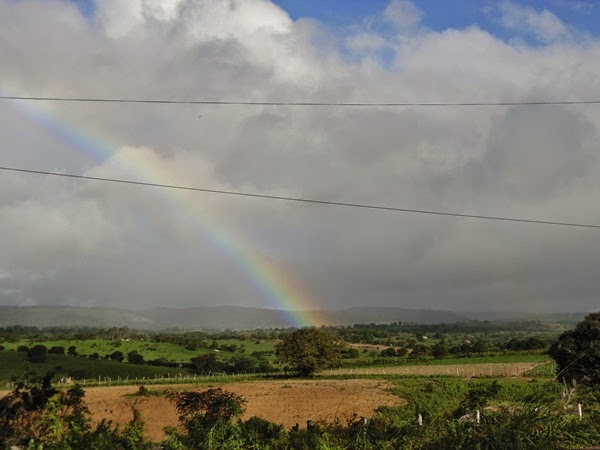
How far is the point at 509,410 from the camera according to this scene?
10.5 metres

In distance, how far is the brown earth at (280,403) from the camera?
41438 millimetres

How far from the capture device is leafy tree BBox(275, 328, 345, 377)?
73.5 metres

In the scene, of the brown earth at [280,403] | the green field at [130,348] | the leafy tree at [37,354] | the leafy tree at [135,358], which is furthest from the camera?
the green field at [130,348]

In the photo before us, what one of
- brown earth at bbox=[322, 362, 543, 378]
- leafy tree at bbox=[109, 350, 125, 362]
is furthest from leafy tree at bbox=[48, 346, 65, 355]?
brown earth at bbox=[322, 362, 543, 378]

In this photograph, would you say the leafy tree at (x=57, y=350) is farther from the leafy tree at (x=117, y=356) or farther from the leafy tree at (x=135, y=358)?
the leafy tree at (x=135, y=358)

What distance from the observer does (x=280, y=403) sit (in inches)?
1868

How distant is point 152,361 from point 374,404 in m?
69.4

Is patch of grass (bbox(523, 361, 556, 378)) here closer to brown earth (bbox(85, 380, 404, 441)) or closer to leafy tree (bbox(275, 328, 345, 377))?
brown earth (bbox(85, 380, 404, 441))

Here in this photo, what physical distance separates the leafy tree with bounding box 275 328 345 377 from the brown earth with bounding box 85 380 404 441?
49.5 feet

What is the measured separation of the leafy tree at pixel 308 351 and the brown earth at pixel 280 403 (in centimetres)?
1509

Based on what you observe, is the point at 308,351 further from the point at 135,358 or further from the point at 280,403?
the point at 135,358

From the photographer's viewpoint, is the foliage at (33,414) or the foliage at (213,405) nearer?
the foliage at (33,414)

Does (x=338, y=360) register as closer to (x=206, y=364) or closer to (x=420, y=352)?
(x=206, y=364)

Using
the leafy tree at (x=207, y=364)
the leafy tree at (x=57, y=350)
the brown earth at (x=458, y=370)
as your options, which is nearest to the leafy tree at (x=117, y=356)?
the leafy tree at (x=57, y=350)
